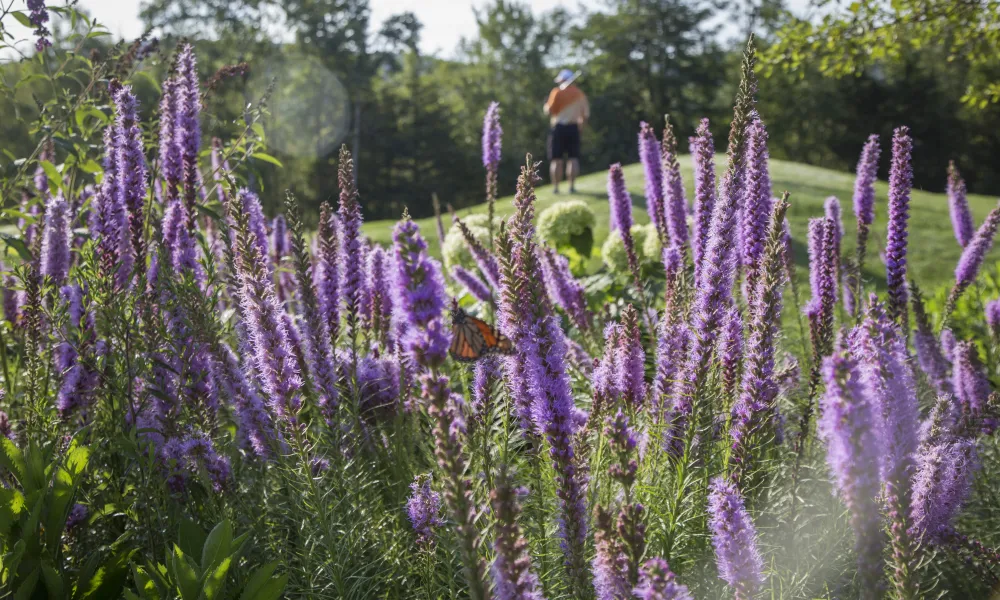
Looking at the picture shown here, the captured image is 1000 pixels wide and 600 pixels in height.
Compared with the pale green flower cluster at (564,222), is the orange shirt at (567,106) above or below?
above

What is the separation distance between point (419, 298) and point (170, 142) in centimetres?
255

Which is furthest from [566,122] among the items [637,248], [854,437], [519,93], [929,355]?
[519,93]

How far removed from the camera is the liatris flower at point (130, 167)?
3055 millimetres

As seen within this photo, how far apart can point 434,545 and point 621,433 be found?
98 cm

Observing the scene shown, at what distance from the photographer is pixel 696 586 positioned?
2383 millimetres

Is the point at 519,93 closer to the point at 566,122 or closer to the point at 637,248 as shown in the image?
the point at 566,122

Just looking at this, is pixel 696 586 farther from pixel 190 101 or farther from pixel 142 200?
pixel 190 101

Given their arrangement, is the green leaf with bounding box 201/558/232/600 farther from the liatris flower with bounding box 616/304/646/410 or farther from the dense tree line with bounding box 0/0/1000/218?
the dense tree line with bounding box 0/0/1000/218

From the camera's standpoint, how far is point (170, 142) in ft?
11.2

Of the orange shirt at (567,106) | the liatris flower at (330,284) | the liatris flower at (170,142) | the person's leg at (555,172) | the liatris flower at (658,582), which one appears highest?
the orange shirt at (567,106)

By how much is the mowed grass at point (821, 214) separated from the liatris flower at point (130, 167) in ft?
18.5

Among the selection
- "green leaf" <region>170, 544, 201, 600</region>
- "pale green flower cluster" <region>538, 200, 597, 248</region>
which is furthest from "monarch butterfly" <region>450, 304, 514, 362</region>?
"pale green flower cluster" <region>538, 200, 597, 248</region>

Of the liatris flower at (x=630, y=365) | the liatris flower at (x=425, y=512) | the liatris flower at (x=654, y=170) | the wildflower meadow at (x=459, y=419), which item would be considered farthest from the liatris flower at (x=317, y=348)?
the liatris flower at (x=654, y=170)

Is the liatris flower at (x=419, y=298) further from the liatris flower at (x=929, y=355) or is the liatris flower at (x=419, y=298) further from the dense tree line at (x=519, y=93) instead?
the dense tree line at (x=519, y=93)
